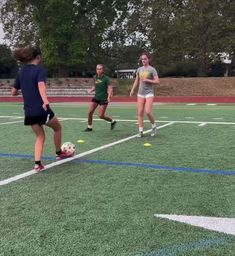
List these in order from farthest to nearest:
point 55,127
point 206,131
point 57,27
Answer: point 57,27, point 206,131, point 55,127

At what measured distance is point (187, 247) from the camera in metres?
3.64

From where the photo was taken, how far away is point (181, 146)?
28.6 feet

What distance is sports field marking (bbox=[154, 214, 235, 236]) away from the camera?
403 centimetres

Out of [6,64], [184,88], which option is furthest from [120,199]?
[6,64]

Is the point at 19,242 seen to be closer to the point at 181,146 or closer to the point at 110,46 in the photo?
the point at 181,146

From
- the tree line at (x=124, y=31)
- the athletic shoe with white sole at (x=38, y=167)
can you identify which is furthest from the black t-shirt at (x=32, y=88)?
the tree line at (x=124, y=31)

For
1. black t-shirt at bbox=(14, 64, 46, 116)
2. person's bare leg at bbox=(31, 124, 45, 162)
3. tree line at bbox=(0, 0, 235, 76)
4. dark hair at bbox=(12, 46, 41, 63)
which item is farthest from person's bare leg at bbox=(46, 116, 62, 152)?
tree line at bbox=(0, 0, 235, 76)

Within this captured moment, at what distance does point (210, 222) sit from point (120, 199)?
1.17 meters

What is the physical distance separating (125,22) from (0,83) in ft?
41.2

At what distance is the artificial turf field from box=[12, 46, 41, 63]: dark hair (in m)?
1.63

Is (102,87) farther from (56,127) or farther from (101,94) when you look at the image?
(56,127)

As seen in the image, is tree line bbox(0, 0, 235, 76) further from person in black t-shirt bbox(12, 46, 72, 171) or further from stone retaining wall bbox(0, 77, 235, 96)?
person in black t-shirt bbox(12, 46, 72, 171)

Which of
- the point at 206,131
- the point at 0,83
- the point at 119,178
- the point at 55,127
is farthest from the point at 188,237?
the point at 0,83

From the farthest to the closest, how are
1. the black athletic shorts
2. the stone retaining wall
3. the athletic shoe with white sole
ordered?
the stone retaining wall < the athletic shoe with white sole < the black athletic shorts
